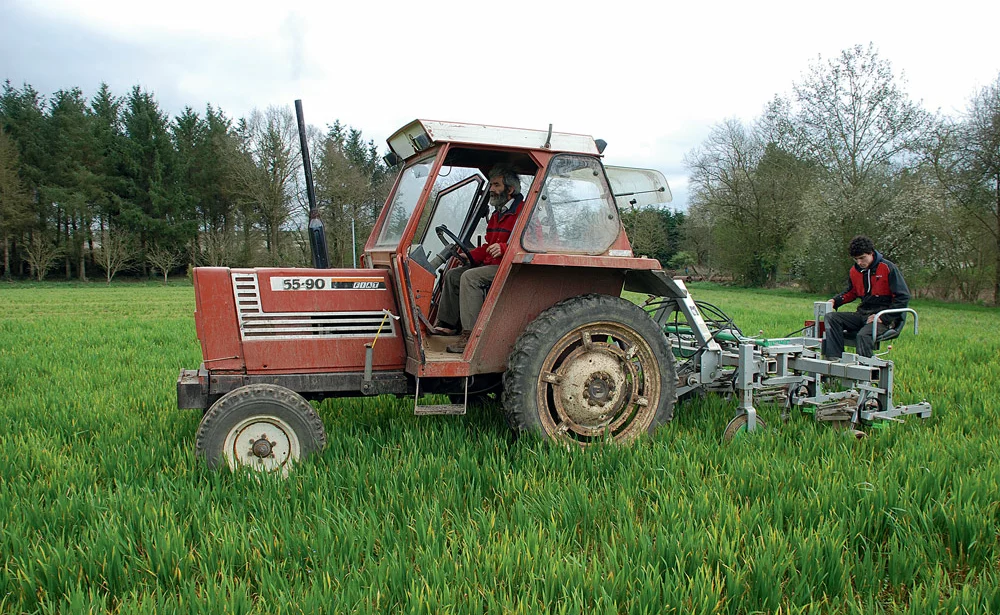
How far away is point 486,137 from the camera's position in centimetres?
427

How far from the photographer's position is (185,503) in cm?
332

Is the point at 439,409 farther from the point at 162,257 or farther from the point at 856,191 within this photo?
the point at 162,257

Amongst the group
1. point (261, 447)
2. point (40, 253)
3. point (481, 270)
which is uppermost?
point (40, 253)

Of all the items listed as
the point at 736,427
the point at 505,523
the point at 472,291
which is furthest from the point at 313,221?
the point at 736,427

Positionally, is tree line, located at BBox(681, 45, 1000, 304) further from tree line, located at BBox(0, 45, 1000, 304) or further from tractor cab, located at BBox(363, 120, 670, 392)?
tractor cab, located at BBox(363, 120, 670, 392)

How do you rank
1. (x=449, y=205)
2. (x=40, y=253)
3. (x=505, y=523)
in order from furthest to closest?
(x=40, y=253) → (x=449, y=205) → (x=505, y=523)

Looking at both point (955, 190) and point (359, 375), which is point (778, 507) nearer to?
point (359, 375)

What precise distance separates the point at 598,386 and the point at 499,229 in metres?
Result: 1.35

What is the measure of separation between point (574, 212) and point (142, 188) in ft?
143

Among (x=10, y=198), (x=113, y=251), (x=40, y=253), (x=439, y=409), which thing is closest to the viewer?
(x=439, y=409)

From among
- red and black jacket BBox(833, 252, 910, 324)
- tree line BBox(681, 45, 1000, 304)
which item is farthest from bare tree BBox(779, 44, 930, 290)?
red and black jacket BBox(833, 252, 910, 324)

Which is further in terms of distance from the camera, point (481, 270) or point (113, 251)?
point (113, 251)

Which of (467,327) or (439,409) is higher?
(467,327)

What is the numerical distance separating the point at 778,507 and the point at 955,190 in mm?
24856
